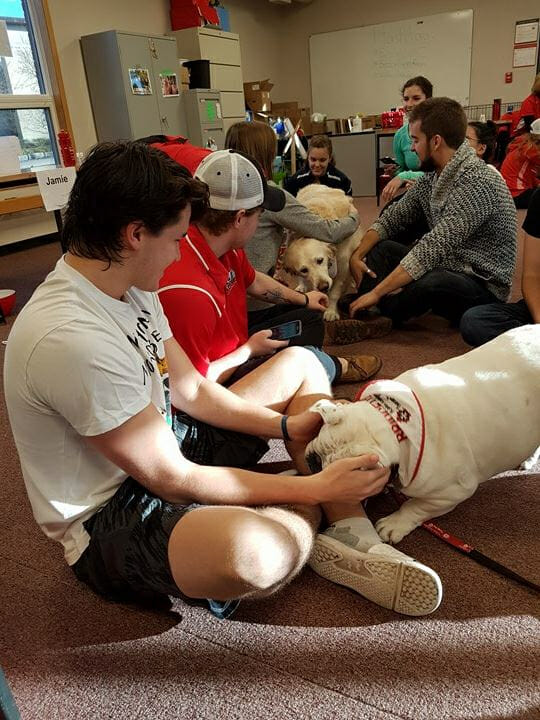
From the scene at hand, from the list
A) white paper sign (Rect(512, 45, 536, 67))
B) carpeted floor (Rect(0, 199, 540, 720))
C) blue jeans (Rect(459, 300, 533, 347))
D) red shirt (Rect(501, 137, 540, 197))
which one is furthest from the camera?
white paper sign (Rect(512, 45, 536, 67))

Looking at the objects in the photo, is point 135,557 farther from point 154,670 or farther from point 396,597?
point 396,597

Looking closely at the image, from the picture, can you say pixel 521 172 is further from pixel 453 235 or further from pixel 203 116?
pixel 453 235

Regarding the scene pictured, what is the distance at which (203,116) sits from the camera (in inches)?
270

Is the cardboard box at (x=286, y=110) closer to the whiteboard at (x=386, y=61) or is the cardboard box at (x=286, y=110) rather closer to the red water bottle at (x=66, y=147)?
the whiteboard at (x=386, y=61)

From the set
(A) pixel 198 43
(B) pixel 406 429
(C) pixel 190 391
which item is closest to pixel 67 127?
(A) pixel 198 43

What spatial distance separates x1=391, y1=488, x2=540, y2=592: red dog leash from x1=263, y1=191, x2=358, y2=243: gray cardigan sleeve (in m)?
1.71

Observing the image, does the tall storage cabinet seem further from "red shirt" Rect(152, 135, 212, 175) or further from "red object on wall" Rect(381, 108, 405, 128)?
"red shirt" Rect(152, 135, 212, 175)

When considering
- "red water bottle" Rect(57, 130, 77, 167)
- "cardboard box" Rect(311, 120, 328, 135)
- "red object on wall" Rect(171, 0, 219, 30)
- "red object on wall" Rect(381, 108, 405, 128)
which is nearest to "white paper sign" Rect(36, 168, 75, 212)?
"red water bottle" Rect(57, 130, 77, 167)

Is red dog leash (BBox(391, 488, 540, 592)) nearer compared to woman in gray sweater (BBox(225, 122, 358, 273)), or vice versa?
red dog leash (BBox(391, 488, 540, 592))

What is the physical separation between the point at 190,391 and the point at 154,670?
652mm

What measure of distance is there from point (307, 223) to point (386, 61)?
802cm

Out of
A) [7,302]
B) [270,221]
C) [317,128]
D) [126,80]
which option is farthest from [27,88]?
[317,128]

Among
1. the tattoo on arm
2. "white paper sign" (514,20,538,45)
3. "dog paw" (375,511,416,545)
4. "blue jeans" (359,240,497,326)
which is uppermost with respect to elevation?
"white paper sign" (514,20,538,45)

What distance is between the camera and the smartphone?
2.15m
